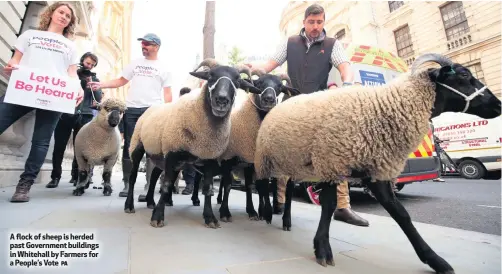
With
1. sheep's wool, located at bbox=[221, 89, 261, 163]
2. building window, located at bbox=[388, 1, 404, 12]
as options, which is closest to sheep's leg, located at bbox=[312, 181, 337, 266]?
sheep's wool, located at bbox=[221, 89, 261, 163]

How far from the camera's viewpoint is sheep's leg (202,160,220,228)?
2.62 meters

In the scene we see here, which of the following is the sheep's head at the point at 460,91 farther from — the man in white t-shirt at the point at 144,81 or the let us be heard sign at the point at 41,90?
the let us be heard sign at the point at 41,90

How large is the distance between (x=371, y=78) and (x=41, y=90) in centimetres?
565

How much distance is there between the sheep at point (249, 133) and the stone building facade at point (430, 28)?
16995mm

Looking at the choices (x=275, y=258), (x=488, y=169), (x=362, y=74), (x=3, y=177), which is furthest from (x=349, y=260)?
(x=488, y=169)

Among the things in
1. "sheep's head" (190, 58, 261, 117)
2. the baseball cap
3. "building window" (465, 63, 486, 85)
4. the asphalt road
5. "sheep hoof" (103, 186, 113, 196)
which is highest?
"building window" (465, 63, 486, 85)

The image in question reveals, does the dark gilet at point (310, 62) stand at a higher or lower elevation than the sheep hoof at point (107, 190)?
higher

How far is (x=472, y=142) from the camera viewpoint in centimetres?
1086

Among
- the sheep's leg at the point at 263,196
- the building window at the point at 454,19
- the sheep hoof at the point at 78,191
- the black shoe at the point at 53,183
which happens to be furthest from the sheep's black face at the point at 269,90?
the building window at the point at 454,19

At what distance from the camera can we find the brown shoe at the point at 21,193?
3148 mm

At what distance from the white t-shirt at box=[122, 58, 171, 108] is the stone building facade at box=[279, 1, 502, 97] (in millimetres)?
17692

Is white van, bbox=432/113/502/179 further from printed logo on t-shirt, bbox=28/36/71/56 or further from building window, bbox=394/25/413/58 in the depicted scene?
printed logo on t-shirt, bbox=28/36/71/56

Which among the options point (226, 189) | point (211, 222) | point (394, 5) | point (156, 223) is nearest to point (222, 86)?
point (226, 189)

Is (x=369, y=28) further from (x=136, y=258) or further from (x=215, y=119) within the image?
(x=136, y=258)
